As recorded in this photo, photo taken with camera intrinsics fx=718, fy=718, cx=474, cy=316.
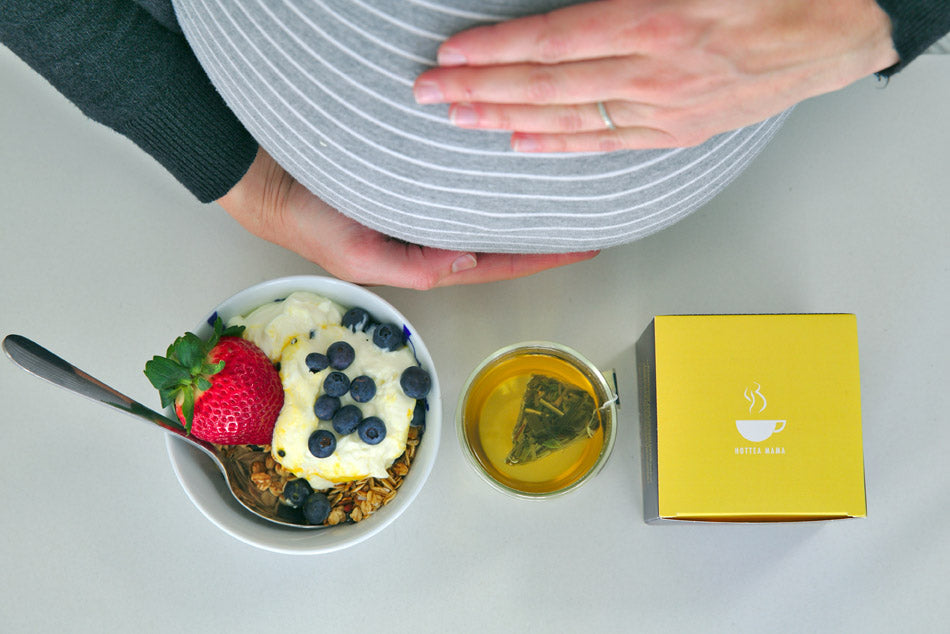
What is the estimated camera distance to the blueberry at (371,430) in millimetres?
712

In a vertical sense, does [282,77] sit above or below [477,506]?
above

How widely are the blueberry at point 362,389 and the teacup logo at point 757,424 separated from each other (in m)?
0.36

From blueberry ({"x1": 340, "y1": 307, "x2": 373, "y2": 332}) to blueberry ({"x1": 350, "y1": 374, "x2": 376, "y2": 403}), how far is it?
0.06 m

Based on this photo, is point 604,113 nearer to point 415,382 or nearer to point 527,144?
point 527,144

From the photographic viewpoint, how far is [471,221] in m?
0.60

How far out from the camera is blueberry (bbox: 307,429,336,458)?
70 cm

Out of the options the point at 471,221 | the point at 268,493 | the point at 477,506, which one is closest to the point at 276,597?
the point at 268,493

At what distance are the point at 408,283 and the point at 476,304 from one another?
0.11 m

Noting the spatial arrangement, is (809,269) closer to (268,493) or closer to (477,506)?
(477,506)

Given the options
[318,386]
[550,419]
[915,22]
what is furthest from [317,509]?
[915,22]

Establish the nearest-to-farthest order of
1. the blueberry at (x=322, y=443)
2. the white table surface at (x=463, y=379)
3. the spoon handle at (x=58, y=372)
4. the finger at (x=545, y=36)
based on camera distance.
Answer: the finger at (x=545, y=36)
the spoon handle at (x=58, y=372)
the blueberry at (x=322, y=443)
the white table surface at (x=463, y=379)

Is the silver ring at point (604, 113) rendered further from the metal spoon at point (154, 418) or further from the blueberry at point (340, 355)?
the metal spoon at point (154, 418)

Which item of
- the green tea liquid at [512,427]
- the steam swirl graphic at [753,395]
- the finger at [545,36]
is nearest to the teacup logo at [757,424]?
the steam swirl graphic at [753,395]

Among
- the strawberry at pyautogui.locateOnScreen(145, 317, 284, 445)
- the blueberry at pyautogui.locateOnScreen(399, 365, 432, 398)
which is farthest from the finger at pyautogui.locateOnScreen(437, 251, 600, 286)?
the strawberry at pyautogui.locateOnScreen(145, 317, 284, 445)
